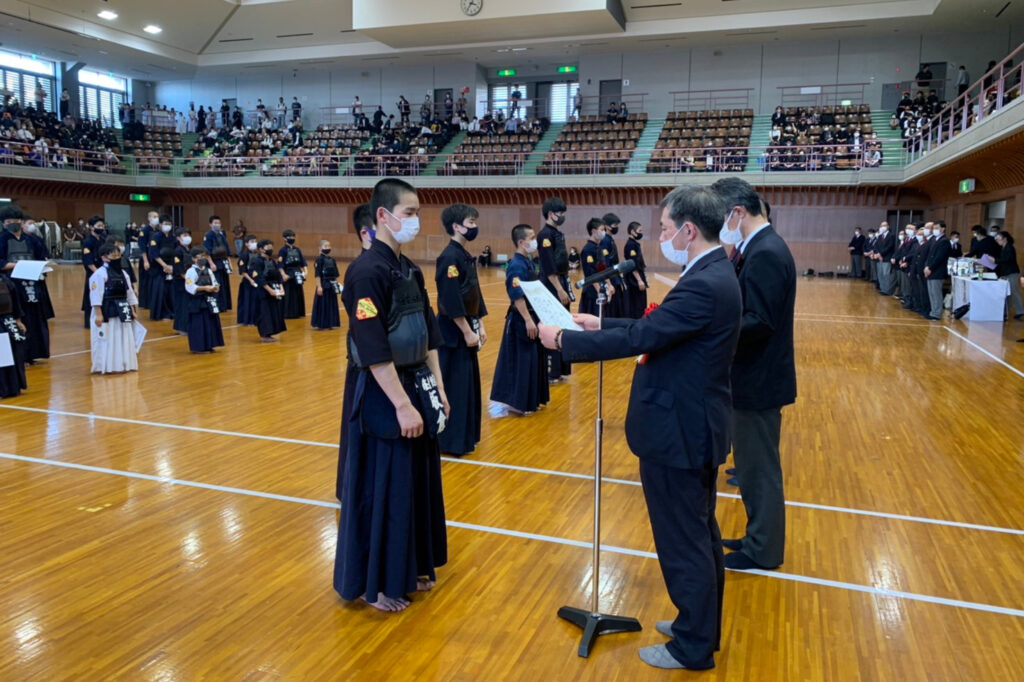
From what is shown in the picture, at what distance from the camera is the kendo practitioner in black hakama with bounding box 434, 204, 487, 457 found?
5.52m

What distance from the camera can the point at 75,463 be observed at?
541 cm

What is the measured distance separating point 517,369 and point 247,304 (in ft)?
25.7

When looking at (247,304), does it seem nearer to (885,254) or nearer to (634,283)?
(634,283)

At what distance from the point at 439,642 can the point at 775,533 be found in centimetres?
180

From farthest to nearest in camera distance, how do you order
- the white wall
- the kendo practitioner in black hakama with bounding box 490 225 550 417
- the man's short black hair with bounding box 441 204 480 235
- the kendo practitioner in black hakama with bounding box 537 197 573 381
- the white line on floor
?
the white wall → the kendo practitioner in black hakama with bounding box 537 197 573 381 → the kendo practitioner in black hakama with bounding box 490 225 550 417 → the man's short black hair with bounding box 441 204 480 235 → the white line on floor

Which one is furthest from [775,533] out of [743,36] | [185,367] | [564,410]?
[743,36]

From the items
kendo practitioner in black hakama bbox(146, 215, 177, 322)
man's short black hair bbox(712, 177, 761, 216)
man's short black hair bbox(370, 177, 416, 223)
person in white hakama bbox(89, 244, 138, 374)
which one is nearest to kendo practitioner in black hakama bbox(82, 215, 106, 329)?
kendo practitioner in black hakama bbox(146, 215, 177, 322)

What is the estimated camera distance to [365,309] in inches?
122

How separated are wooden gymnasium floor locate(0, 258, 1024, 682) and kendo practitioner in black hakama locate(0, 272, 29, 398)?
204mm

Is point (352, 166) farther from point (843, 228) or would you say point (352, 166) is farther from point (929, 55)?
point (929, 55)

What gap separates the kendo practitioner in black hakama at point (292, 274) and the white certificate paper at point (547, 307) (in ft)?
34.7

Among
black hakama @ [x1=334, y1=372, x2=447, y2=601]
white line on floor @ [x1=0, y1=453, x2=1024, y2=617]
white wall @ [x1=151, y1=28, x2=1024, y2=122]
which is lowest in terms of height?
white line on floor @ [x1=0, y1=453, x2=1024, y2=617]

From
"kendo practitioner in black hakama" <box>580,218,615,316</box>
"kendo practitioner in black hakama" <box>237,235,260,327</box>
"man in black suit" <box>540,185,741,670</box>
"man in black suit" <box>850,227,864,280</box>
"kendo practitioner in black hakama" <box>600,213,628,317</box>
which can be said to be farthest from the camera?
"man in black suit" <box>850,227,864,280</box>

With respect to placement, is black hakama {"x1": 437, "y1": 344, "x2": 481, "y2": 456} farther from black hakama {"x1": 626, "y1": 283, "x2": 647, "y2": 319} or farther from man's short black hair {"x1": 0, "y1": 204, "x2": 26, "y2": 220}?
man's short black hair {"x1": 0, "y1": 204, "x2": 26, "y2": 220}
